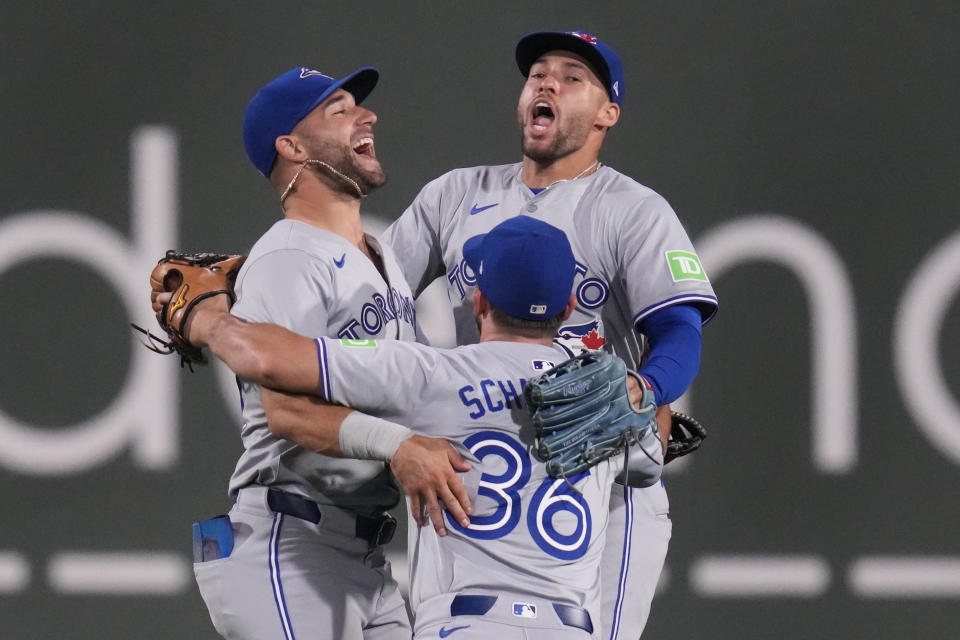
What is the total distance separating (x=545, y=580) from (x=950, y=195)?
2.97 m

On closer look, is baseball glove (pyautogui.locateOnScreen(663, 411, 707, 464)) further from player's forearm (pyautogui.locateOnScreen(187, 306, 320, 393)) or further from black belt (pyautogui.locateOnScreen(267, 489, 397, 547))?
player's forearm (pyautogui.locateOnScreen(187, 306, 320, 393))

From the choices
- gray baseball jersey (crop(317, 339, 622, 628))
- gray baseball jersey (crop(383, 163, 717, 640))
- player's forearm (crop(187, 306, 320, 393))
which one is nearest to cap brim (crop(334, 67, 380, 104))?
gray baseball jersey (crop(383, 163, 717, 640))

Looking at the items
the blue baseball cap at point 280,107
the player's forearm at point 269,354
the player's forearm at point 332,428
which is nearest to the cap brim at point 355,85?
the blue baseball cap at point 280,107

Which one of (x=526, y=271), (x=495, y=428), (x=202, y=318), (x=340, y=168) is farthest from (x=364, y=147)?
(x=495, y=428)

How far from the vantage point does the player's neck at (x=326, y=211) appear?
9.57 feet

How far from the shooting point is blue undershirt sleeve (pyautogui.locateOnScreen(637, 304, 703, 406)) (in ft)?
8.86

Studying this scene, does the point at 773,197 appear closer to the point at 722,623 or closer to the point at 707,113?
the point at 707,113

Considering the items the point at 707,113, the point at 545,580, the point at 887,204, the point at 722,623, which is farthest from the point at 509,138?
the point at 545,580

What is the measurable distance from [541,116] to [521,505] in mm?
1255

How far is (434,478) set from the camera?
7.34 feet

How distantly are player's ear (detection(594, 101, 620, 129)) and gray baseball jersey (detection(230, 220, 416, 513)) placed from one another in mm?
775

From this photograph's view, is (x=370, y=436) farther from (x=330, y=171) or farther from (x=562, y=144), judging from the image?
(x=562, y=144)

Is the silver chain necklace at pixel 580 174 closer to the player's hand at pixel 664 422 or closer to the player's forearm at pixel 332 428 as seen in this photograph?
the player's hand at pixel 664 422

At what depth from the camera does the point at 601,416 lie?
2.35 m
